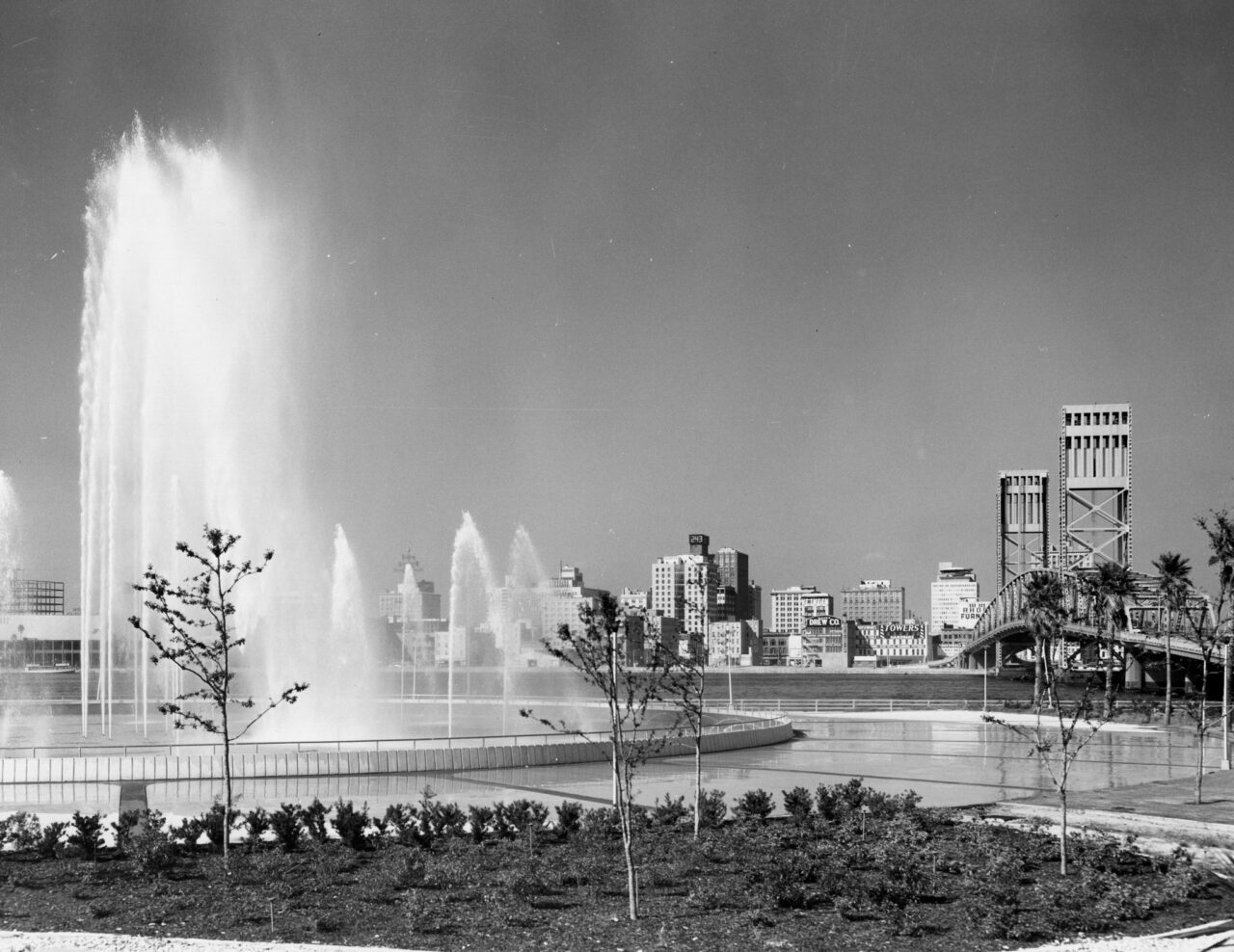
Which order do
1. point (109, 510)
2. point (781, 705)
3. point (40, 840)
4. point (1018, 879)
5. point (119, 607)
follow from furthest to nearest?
point (781, 705)
point (119, 607)
point (109, 510)
point (40, 840)
point (1018, 879)

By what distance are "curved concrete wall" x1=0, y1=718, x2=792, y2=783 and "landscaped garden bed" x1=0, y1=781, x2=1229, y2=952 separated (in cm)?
821

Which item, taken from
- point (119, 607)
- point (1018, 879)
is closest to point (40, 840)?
point (1018, 879)

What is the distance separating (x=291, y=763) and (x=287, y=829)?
11.5 metres

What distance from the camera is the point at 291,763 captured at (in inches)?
1144

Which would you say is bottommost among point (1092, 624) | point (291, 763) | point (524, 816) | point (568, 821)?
point (1092, 624)

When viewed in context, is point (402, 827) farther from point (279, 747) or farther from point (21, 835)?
point (279, 747)

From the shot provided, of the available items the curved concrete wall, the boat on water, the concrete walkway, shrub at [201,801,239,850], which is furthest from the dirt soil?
the boat on water

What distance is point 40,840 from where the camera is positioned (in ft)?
56.5

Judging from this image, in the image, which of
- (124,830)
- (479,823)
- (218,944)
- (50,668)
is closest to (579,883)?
(479,823)

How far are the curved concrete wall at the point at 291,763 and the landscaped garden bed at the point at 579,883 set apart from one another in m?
8.21

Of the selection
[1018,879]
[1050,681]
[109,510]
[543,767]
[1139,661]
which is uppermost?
[109,510]

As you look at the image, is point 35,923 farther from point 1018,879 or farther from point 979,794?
point 979,794

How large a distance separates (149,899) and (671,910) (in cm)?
597

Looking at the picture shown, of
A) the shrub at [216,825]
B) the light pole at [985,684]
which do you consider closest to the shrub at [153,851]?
the shrub at [216,825]
